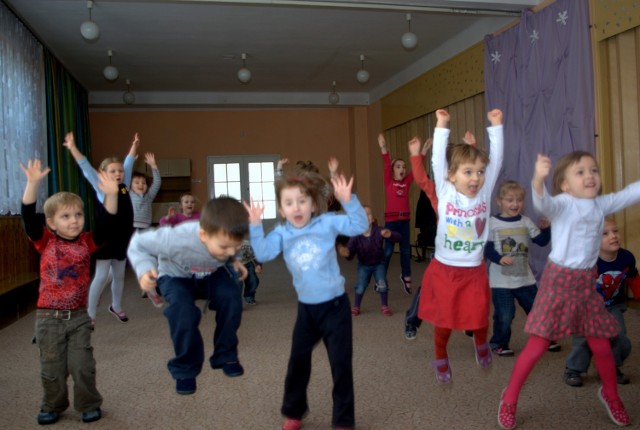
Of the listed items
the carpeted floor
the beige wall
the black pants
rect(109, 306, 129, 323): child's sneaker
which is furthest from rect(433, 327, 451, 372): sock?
the beige wall

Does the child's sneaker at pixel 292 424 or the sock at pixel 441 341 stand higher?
the sock at pixel 441 341

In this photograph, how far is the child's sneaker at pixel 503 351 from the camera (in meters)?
3.36

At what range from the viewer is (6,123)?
565 cm

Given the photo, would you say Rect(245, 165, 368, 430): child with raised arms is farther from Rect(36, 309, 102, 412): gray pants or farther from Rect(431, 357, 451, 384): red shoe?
Rect(36, 309, 102, 412): gray pants

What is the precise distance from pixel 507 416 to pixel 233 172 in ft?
32.7

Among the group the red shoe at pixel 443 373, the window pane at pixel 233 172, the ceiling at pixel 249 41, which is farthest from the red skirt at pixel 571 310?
the window pane at pixel 233 172

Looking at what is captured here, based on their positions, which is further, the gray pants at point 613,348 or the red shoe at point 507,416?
the gray pants at point 613,348

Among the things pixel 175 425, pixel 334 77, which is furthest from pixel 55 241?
pixel 334 77

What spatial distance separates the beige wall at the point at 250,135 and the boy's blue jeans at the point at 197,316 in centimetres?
904

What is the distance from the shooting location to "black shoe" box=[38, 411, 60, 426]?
2533mm

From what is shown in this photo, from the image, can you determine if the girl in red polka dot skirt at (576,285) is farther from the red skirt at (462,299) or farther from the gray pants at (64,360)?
the gray pants at (64,360)

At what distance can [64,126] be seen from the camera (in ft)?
26.3

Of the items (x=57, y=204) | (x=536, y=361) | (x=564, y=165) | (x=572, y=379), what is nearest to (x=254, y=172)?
(x=57, y=204)

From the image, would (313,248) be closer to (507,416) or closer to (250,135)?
(507,416)
